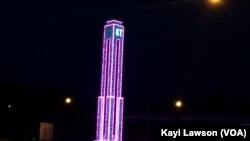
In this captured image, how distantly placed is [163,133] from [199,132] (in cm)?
56

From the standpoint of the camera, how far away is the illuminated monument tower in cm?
3156

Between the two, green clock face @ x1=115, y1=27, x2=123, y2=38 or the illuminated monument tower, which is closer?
the illuminated monument tower

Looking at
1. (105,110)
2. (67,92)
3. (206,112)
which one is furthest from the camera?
(67,92)

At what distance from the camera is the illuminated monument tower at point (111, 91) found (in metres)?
31.6

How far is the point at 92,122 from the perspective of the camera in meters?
52.4

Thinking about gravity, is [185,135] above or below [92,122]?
below

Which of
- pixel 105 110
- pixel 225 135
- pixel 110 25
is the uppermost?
pixel 110 25

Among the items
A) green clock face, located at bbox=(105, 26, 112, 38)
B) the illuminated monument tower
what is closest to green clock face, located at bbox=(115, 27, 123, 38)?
the illuminated monument tower

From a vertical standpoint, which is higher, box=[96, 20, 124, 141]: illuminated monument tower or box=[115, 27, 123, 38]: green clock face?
box=[115, 27, 123, 38]: green clock face

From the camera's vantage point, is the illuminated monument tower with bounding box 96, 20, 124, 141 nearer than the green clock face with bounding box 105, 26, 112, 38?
Yes

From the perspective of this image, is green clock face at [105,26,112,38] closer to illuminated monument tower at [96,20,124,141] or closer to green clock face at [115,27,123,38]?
illuminated monument tower at [96,20,124,141]

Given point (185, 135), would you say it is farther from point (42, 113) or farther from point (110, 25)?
point (42, 113)

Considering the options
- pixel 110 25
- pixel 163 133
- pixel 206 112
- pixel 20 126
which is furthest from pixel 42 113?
pixel 163 133

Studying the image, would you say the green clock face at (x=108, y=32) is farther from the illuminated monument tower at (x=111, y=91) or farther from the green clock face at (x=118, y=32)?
the green clock face at (x=118, y=32)
